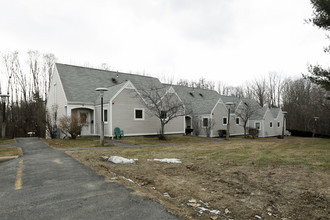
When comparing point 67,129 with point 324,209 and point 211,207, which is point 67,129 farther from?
point 324,209

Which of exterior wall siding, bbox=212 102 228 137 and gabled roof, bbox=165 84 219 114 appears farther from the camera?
gabled roof, bbox=165 84 219 114

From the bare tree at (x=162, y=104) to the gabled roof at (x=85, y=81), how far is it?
1721 millimetres

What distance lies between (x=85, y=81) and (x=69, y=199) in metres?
20.8

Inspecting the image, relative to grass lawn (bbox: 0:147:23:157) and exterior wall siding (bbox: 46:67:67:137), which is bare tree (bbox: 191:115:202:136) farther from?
grass lawn (bbox: 0:147:23:157)

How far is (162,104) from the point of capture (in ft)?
70.8

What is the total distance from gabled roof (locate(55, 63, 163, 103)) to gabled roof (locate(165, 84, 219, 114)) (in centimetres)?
646

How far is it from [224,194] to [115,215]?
230 centimetres

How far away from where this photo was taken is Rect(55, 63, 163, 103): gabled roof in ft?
69.1

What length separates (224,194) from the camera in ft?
14.9

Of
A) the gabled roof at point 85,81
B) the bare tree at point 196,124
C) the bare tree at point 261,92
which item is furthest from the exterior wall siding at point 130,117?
the bare tree at point 261,92

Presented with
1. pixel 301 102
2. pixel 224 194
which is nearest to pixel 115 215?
pixel 224 194

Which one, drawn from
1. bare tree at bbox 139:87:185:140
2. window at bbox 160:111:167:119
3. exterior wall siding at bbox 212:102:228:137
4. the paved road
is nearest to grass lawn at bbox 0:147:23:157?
the paved road

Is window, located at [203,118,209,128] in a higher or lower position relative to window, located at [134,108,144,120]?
lower

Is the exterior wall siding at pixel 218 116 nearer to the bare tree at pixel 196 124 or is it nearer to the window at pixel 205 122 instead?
the window at pixel 205 122
